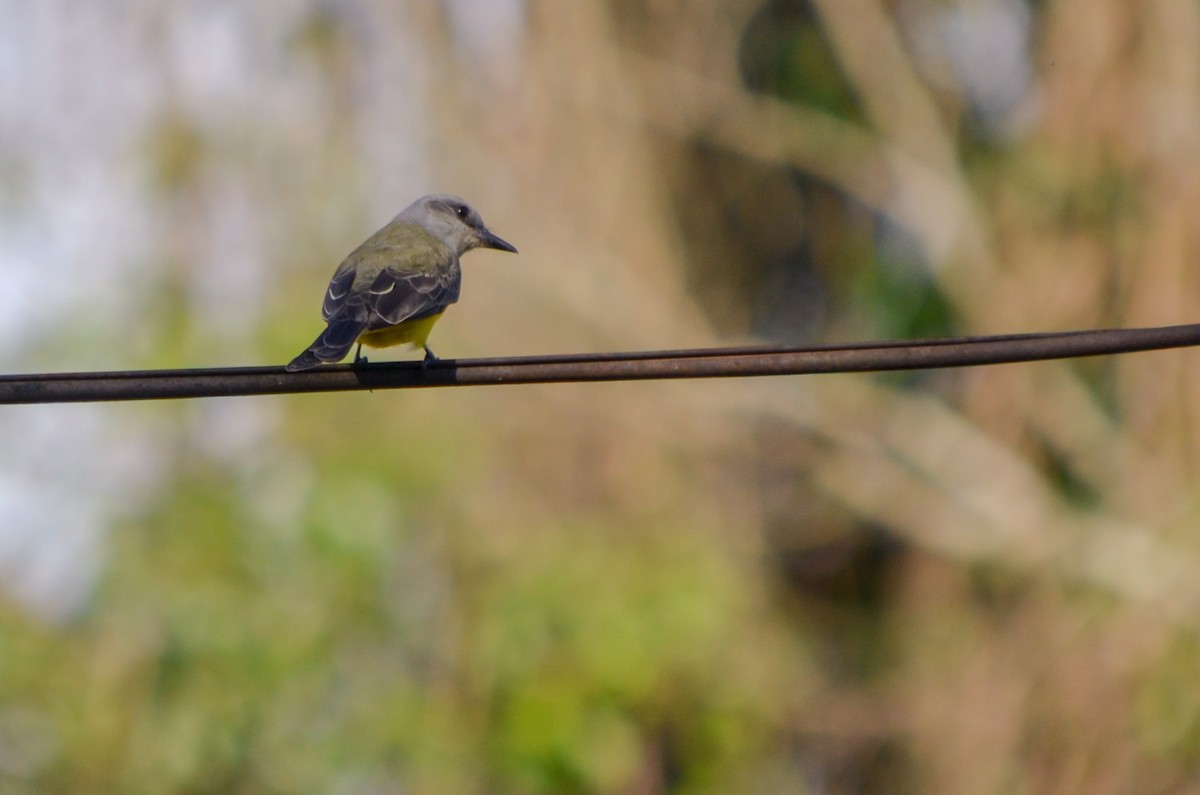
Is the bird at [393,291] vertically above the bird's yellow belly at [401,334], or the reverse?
the bird at [393,291]

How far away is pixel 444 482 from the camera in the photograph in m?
10.6

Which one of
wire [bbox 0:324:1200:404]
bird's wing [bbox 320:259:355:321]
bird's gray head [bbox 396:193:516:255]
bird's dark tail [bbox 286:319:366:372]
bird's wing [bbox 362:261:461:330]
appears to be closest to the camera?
wire [bbox 0:324:1200:404]

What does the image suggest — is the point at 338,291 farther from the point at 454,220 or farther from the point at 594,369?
the point at 594,369

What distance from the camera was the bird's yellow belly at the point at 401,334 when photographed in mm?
6355

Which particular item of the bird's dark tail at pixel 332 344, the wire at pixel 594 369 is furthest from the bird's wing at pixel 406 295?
the wire at pixel 594 369

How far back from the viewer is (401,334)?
6.44 m

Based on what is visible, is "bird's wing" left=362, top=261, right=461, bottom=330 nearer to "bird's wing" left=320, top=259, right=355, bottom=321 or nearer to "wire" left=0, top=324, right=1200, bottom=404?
"bird's wing" left=320, top=259, right=355, bottom=321

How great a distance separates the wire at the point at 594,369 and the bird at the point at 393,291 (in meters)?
0.83

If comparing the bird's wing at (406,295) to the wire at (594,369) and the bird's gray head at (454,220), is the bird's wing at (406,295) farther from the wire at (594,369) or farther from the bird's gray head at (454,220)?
the wire at (594,369)

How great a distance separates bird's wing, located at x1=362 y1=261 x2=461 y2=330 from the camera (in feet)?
19.8

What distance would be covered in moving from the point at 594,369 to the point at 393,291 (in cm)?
204

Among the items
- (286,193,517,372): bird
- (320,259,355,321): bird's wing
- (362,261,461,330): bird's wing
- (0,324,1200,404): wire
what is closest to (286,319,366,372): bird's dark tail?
(286,193,517,372): bird

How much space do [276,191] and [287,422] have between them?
1657mm

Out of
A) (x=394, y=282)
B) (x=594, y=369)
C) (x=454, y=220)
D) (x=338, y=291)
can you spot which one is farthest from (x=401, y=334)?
(x=594, y=369)
